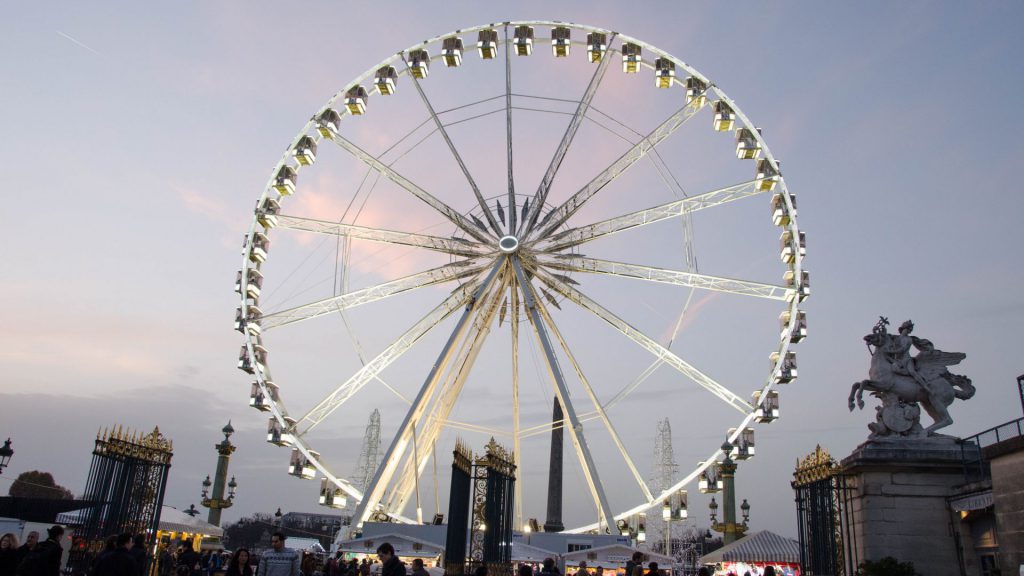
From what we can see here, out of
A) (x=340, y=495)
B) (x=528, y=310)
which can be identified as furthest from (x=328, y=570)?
(x=528, y=310)

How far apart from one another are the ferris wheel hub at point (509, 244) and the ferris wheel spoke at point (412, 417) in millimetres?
483

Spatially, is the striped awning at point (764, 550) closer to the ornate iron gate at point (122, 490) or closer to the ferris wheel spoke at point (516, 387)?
the ferris wheel spoke at point (516, 387)

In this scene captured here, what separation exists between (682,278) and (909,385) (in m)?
9.05

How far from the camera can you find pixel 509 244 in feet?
79.8

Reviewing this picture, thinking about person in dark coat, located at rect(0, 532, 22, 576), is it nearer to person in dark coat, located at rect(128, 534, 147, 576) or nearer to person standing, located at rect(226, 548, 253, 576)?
person in dark coat, located at rect(128, 534, 147, 576)

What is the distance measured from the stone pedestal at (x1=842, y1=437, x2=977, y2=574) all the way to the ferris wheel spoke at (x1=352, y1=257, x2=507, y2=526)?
12.1 m

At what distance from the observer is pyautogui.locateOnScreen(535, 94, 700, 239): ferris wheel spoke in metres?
24.6

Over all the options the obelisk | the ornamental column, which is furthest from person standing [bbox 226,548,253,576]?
the obelisk

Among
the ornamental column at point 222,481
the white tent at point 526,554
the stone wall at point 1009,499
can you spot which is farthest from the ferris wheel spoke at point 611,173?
the ornamental column at point 222,481

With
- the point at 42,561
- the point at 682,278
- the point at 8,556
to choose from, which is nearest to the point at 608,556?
the point at 682,278

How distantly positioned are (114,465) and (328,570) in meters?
5.32

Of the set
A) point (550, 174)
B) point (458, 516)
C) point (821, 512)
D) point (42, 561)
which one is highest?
point (550, 174)

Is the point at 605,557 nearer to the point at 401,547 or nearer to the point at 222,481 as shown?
the point at 401,547

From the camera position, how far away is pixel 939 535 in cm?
1403
